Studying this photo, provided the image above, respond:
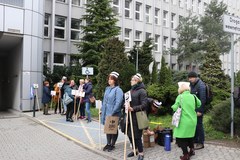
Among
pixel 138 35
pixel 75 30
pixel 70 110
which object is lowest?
pixel 70 110

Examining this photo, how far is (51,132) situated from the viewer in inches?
463

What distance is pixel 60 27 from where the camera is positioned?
31.5 meters

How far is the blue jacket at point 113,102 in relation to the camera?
811 cm

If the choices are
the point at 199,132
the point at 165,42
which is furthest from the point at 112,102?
the point at 165,42

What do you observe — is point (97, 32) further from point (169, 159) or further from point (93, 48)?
point (169, 159)

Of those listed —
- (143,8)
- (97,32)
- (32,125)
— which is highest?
(143,8)

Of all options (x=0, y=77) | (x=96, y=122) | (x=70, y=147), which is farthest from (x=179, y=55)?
(x=70, y=147)

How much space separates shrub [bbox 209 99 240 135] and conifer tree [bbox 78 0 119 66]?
16184 millimetres

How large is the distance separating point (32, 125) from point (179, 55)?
100 feet

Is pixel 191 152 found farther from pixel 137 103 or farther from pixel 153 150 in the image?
pixel 137 103

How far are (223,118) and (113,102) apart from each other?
11.3 feet

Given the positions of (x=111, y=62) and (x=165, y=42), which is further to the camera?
(x=165, y=42)

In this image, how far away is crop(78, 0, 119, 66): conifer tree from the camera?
84.0 feet

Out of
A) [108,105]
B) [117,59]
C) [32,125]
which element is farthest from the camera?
[117,59]
